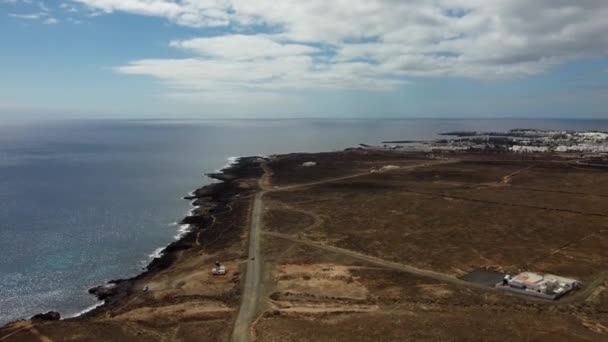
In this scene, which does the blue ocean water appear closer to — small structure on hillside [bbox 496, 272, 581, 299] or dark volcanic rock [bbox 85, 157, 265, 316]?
dark volcanic rock [bbox 85, 157, 265, 316]

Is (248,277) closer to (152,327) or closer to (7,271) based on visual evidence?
(152,327)

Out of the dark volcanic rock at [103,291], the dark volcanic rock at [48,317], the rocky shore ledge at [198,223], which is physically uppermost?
the rocky shore ledge at [198,223]

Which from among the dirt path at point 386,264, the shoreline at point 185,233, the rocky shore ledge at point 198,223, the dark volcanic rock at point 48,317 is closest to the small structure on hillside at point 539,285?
the dirt path at point 386,264

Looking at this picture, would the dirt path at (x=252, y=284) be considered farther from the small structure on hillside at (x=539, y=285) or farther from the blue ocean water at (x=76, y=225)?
the small structure on hillside at (x=539, y=285)

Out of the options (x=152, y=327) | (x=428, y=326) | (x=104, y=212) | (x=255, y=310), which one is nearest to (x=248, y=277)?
(x=255, y=310)

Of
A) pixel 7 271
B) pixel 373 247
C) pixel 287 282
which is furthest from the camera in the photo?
pixel 373 247

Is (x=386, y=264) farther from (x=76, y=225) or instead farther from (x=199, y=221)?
(x=76, y=225)

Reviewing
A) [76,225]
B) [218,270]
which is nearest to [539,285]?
[218,270]
